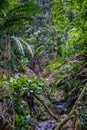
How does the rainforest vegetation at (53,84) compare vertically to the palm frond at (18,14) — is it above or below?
below

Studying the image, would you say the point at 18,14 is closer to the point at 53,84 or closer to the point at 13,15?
the point at 13,15

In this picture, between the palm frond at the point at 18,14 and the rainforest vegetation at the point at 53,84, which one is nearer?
the rainforest vegetation at the point at 53,84

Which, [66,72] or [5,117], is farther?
[66,72]

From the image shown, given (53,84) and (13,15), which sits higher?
(13,15)

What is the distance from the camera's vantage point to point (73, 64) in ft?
14.0

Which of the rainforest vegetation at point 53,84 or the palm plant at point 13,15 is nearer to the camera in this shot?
the rainforest vegetation at point 53,84

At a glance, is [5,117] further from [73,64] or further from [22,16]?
[22,16]

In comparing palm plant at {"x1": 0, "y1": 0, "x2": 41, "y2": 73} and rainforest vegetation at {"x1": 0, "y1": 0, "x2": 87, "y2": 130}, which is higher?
palm plant at {"x1": 0, "y1": 0, "x2": 41, "y2": 73}

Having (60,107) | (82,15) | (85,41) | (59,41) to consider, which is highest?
(82,15)

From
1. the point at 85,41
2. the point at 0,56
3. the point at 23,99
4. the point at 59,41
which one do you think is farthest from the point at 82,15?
the point at 59,41

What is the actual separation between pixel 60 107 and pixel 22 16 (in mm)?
2314

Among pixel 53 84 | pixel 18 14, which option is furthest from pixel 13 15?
pixel 53 84

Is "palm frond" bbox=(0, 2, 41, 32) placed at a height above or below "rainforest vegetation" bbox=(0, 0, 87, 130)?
above

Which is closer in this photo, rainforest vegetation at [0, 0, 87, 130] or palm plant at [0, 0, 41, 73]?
rainforest vegetation at [0, 0, 87, 130]
